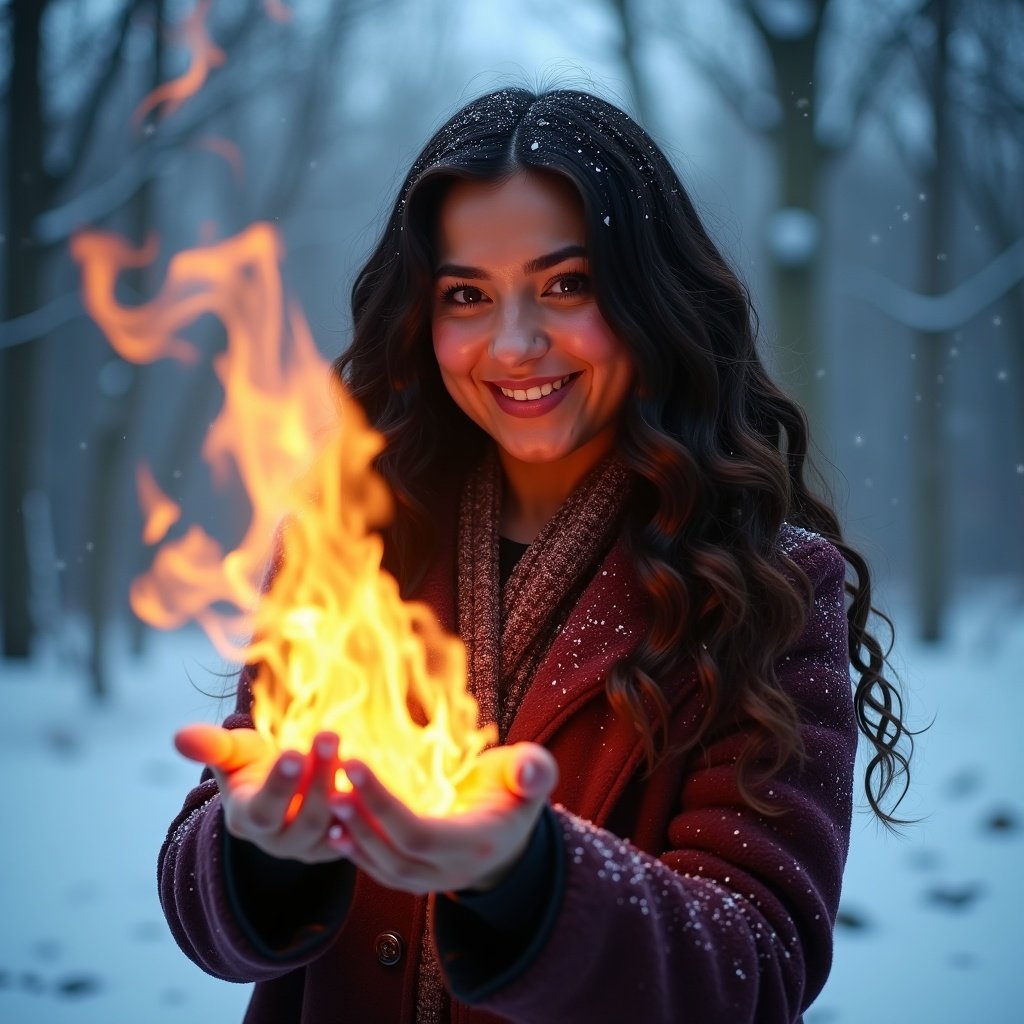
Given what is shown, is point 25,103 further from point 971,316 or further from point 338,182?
point 971,316

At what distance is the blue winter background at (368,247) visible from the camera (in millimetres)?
4039

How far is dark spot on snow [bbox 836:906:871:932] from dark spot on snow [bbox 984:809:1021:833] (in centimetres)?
89

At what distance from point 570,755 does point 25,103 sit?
4698mm

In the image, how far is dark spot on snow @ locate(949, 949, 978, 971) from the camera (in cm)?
388

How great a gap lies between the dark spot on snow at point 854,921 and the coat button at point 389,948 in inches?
115

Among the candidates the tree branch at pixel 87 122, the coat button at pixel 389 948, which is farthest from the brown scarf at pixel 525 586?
the tree branch at pixel 87 122

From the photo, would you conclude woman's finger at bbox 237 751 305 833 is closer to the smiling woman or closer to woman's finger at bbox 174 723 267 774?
woman's finger at bbox 174 723 267 774

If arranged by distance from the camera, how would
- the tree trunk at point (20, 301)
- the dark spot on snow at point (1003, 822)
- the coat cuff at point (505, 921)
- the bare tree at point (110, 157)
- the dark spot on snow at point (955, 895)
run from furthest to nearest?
the bare tree at point (110, 157)
the tree trunk at point (20, 301)
the dark spot on snow at point (1003, 822)
the dark spot on snow at point (955, 895)
the coat cuff at point (505, 921)

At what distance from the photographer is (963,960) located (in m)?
3.90

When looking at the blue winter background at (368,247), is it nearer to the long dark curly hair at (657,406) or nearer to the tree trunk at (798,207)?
the tree trunk at (798,207)

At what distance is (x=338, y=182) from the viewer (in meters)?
6.22

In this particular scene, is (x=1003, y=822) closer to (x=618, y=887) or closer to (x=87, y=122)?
(x=618, y=887)

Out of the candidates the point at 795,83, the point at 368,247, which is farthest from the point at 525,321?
the point at 368,247

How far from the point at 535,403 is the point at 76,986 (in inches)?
125
